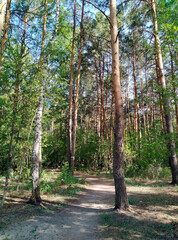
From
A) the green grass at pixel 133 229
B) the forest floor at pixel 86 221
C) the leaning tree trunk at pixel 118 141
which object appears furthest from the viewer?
the leaning tree trunk at pixel 118 141

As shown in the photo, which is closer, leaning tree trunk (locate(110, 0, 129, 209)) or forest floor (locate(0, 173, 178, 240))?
forest floor (locate(0, 173, 178, 240))

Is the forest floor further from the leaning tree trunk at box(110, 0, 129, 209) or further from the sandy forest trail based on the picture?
the leaning tree trunk at box(110, 0, 129, 209)

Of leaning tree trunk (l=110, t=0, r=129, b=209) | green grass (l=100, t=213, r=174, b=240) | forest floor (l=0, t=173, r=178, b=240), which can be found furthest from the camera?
leaning tree trunk (l=110, t=0, r=129, b=209)

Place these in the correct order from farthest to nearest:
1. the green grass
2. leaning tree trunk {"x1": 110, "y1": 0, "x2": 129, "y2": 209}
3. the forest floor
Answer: leaning tree trunk {"x1": 110, "y1": 0, "x2": 129, "y2": 209} → the forest floor → the green grass

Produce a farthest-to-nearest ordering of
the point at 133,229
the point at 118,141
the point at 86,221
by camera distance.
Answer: the point at 118,141 < the point at 86,221 < the point at 133,229

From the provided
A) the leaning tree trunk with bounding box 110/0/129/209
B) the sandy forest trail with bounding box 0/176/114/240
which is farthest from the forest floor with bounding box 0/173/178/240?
the leaning tree trunk with bounding box 110/0/129/209

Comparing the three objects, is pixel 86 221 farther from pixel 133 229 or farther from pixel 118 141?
pixel 118 141

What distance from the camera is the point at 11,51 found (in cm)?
525

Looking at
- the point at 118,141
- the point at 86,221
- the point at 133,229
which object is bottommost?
the point at 86,221

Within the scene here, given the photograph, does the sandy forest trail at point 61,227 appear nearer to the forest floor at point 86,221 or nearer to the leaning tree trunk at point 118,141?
the forest floor at point 86,221

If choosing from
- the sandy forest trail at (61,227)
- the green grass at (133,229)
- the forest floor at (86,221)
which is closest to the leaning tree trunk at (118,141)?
the forest floor at (86,221)

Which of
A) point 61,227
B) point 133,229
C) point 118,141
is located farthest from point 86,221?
point 118,141

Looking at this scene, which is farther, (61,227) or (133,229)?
(61,227)

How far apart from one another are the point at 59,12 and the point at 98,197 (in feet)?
29.8
